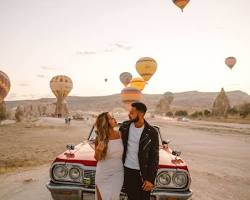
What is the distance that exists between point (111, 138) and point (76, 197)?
3.75ft

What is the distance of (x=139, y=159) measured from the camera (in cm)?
393

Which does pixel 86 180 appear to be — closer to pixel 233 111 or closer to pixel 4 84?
pixel 4 84

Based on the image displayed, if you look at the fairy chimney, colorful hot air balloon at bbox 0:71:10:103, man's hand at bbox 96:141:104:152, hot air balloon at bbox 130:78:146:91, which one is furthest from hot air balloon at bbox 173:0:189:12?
the fairy chimney

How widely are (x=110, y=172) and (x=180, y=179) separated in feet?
4.20

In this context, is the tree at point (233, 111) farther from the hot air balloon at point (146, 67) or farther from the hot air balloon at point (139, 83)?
the hot air balloon at point (146, 67)

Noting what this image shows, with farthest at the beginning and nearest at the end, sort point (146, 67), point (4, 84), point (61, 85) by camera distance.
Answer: point (61, 85) < point (146, 67) < point (4, 84)

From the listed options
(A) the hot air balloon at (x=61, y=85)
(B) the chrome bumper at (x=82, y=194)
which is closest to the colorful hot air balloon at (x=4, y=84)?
(A) the hot air balloon at (x=61, y=85)

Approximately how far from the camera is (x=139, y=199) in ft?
13.1

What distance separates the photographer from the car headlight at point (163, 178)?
15.1ft

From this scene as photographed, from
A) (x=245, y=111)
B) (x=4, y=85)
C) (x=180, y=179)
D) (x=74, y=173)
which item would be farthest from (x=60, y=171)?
(x=245, y=111)

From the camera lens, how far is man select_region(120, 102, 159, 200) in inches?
155

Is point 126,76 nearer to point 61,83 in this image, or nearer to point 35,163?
point 61,83

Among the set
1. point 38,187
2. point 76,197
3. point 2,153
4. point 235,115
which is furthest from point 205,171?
point 235,115

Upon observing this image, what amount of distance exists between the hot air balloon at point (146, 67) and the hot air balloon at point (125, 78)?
46.9 ft
